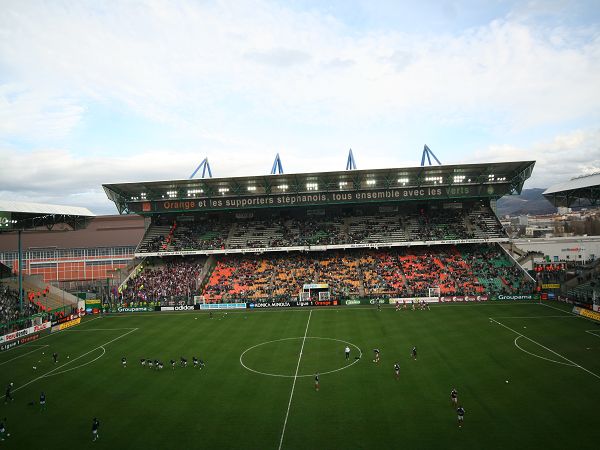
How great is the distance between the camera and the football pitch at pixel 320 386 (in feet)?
66.6

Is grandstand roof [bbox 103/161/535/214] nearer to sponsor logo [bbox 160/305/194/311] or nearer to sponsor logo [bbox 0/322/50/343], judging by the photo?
sponsor logo [bbox 160/305/194/311]

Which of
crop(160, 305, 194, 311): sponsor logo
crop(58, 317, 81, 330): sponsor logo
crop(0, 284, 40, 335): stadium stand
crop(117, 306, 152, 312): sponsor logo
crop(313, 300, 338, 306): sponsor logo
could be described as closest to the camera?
crop(0, 284, 40, 335): stadium stand

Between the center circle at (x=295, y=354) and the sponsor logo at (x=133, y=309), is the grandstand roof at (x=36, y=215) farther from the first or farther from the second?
the center circle at (x=295, y=354)

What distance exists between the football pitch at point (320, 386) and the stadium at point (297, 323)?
158 millimetres

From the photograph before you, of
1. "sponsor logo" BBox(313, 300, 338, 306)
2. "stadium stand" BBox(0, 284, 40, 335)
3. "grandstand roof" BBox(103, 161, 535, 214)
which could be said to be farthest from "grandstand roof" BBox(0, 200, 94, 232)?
"sponsor logo" BBox(313, 300, 338, 306)

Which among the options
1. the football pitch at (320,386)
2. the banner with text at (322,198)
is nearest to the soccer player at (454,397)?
the football pitch at (320,386)

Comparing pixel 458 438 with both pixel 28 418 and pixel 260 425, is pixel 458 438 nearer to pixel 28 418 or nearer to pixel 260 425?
pixel 260 425

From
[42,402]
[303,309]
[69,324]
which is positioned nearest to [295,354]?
[42,402]

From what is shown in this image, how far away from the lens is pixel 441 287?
57000 millimetres

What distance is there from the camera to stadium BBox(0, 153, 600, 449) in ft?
71.7

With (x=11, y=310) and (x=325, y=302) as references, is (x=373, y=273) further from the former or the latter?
(x=11, y=310)

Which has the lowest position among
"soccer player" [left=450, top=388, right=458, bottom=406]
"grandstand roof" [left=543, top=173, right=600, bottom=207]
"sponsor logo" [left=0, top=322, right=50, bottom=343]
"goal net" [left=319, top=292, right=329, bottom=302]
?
"soccer player" [left=450, top=388, right=458, bottom=406]

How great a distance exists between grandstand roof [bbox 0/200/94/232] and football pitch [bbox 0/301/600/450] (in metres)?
15.1

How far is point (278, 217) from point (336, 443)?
187ft
